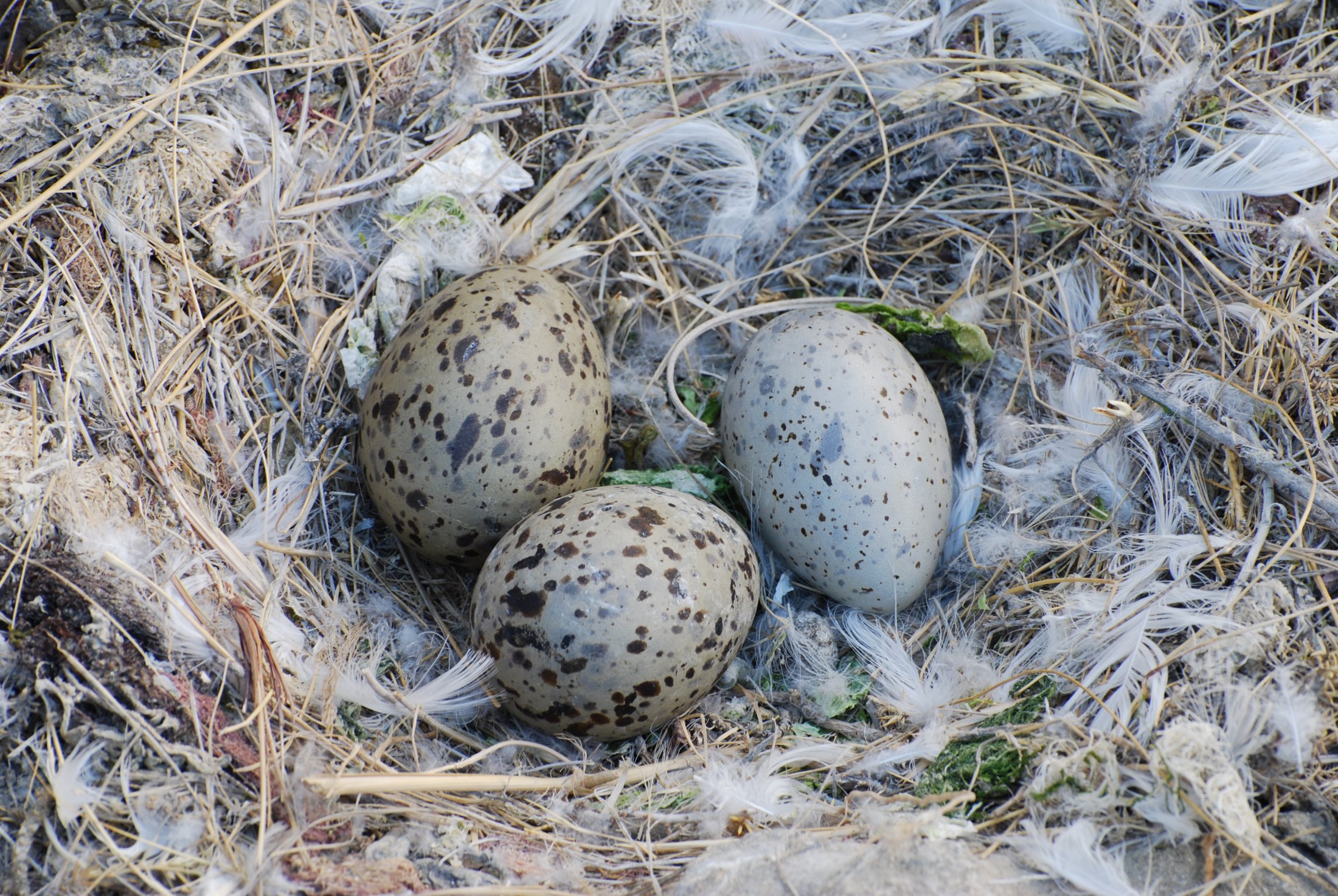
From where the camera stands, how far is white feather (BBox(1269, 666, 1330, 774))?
156 cm

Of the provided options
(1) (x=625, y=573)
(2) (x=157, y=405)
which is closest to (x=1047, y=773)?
(1) (x=625, y=573)

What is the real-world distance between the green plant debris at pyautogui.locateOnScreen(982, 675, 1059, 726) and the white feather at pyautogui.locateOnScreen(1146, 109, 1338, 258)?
129 cm

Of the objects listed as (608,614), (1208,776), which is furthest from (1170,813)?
(608,614)

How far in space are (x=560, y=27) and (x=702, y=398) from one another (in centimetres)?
122

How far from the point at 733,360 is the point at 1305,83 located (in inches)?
69.9

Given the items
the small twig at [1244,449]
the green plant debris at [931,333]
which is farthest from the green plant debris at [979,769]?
the green plant debris at [931,333]

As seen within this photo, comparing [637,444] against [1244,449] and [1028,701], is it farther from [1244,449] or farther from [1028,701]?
[1244,449]

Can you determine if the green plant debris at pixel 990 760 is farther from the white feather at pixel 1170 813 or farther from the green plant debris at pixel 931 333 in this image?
the green plant debris at pixel 931 333

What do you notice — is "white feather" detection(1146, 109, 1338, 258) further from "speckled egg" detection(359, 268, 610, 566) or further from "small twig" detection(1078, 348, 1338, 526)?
"speckled egg" detection(359, 268, 610, 566)

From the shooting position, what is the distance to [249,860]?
4.93 ft

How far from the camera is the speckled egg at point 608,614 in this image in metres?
1.88

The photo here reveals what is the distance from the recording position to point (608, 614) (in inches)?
73.5

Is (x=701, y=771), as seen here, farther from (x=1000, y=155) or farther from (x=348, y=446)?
(x=1000, y=155)

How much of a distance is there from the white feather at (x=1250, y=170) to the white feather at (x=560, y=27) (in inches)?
66.6
